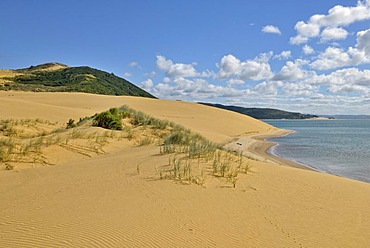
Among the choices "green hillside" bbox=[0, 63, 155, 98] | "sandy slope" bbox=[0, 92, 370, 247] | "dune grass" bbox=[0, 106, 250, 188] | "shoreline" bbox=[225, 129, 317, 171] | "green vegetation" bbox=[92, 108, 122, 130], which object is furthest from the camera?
"green hillside" bbox=[0, 63, 155, 98]

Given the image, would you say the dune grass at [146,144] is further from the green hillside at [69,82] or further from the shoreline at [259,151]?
the green hillside at [69,82]

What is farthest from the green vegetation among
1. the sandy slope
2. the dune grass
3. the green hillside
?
the green hillside

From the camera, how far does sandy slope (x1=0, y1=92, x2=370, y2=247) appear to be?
4551mm

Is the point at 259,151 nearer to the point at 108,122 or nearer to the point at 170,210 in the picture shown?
the point at 108,122

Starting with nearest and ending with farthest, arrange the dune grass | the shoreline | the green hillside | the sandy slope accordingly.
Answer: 1. the sandy slope
2. the dune grass
3. the shoreline
4. the green hillside

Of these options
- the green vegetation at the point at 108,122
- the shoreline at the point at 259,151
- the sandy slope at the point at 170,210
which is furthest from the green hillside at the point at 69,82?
the sandy slope at the point at 170,210

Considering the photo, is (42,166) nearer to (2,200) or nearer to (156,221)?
(2,200)

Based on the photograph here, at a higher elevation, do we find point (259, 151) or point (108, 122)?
point (108, 122)

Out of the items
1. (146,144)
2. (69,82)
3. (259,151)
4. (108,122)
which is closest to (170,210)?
(146,144)

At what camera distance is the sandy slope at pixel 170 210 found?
4551 millimetres

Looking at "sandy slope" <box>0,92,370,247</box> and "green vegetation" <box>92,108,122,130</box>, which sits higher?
"green vegetation" <box>92,108,122,130</box>

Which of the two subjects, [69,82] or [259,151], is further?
[69,82]

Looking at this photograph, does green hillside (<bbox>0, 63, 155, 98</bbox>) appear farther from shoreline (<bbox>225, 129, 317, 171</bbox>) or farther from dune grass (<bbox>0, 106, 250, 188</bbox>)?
dune grass (<bbox>0, 106, 250, 188</bbox>)

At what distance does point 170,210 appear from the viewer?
562 centimetres
